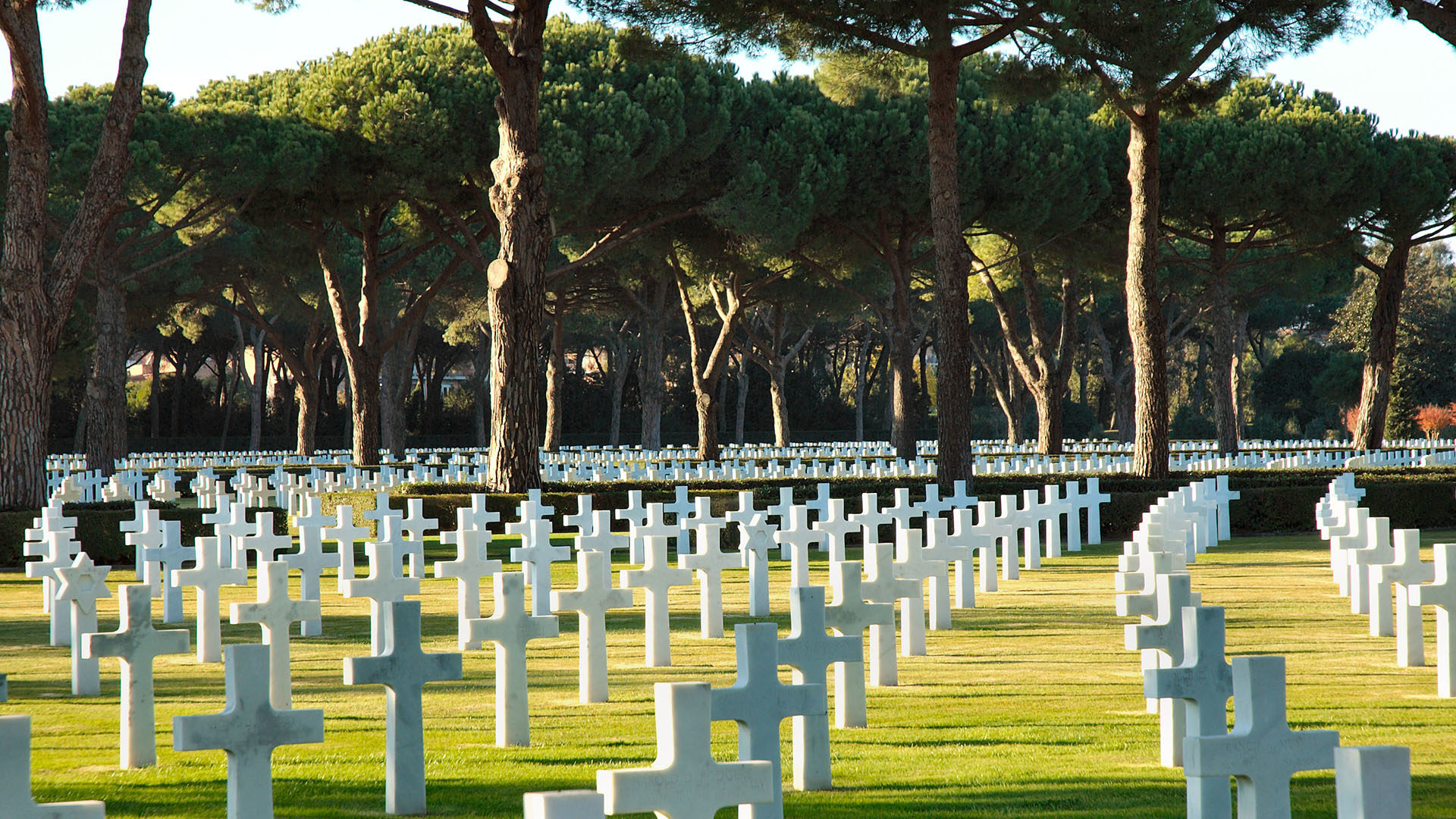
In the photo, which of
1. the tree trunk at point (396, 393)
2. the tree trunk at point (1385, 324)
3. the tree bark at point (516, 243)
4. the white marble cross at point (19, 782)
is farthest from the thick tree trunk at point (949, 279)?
the tree trunk at point (396, 393)

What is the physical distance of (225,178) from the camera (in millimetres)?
21219

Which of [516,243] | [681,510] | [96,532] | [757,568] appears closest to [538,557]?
[757,568]

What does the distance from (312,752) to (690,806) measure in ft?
9.46

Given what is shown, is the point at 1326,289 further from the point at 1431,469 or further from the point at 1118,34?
the point at 1118,34

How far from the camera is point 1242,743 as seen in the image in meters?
2.88

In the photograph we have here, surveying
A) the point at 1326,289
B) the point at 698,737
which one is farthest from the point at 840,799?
the point at 1326,289

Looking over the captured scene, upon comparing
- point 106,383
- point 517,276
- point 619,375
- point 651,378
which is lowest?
point 106,383

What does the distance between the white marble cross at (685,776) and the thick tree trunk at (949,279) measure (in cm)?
1313

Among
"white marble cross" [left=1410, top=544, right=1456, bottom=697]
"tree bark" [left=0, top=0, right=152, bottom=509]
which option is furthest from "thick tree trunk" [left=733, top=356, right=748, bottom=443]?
"white marble cross" [left=1410, top=544, right=1456, bottom=697]

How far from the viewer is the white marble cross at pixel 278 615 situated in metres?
5.15

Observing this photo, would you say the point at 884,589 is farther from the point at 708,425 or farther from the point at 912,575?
the point at 708,425

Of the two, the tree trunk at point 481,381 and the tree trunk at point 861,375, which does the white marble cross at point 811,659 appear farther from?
the tree trunk at point 861,375

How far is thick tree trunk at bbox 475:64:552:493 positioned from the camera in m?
15.2

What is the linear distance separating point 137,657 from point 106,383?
2049 cm
